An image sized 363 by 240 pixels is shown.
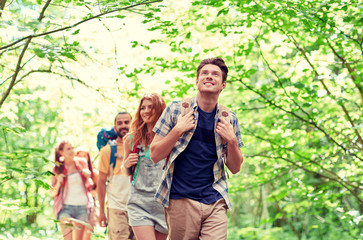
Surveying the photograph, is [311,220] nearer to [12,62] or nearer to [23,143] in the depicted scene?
[23,143]

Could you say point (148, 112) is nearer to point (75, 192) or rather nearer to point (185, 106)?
point (185, 106)

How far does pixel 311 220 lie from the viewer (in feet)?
58.9

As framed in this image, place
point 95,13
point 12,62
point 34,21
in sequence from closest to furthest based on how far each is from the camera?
point 34,21 → point 95,13 → point 12,62

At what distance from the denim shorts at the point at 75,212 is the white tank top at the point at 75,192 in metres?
0.06

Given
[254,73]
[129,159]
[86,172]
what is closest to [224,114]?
[129,159]

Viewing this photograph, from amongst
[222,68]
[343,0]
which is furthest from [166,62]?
[222,68]

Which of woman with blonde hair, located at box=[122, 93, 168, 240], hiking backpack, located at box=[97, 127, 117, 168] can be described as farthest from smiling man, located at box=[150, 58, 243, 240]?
hiking backpack, located at box=[97, 127, 117, 168]

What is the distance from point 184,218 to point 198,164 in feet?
1.38

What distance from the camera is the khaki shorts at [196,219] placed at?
365 centimetres

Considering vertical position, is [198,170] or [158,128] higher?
[158,128]

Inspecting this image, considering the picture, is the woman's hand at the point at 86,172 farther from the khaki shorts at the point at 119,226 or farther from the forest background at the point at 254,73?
the khaki shorts at the point at 119,226

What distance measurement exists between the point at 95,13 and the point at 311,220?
15.4 meters

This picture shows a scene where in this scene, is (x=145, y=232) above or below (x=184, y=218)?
below

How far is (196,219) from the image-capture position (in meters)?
3.67
